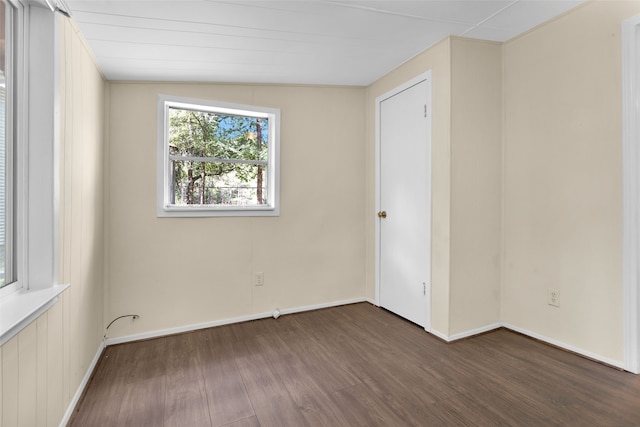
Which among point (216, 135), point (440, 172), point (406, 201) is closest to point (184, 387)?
point (216, 135)

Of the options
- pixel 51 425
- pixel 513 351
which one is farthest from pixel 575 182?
pixel 51 425

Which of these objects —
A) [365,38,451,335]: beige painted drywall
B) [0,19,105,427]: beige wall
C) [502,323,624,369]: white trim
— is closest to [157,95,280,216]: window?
[0,19,105,427]: beige wall

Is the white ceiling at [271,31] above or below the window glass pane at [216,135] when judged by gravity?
above

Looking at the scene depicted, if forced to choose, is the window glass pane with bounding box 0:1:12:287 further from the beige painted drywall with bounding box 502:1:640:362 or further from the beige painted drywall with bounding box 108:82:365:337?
the beige painted drywall with bounding box 502:1:640:362

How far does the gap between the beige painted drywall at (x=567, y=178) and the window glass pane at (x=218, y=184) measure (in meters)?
2.18

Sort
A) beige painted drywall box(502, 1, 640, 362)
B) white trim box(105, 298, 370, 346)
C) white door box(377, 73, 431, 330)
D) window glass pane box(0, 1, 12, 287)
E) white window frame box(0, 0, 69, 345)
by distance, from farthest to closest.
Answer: white door box(377, 73, 431, 330), white trim box(105, 298, 370, 346), beige painted drywall box(502, 1, 640, 362), white window frame box(0, 0, 69, 345), window glass pane box(0, 1, 12, 287)

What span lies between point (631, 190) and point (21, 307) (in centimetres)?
309

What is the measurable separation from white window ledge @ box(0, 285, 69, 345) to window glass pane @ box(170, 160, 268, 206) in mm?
1386

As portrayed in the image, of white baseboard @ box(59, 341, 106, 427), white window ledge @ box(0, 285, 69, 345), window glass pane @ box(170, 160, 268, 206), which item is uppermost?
window glass pane @ box(170, 160, 268, 206)

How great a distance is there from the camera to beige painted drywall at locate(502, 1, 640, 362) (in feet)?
6.51

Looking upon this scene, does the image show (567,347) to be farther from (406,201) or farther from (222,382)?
(222,382)

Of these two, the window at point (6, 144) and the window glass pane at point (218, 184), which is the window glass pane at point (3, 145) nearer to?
the window at point (6, 144)

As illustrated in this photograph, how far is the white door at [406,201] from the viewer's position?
8.63 ft

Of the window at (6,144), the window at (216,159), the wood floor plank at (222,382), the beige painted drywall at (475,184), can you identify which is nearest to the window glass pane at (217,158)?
the window at (216,159)
